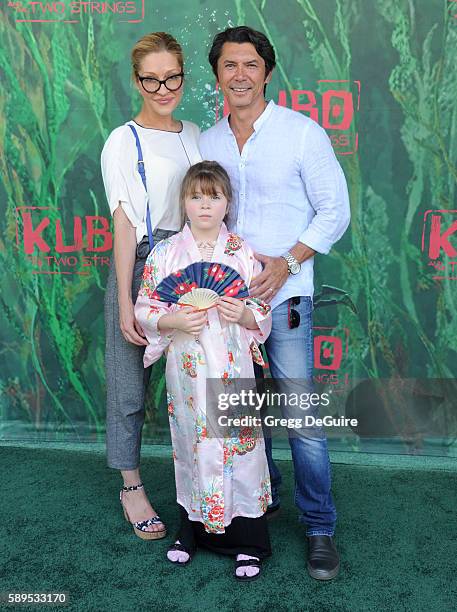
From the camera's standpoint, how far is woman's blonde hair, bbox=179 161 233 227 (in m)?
2.28

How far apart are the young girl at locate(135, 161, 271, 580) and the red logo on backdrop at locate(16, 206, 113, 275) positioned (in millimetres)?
1129

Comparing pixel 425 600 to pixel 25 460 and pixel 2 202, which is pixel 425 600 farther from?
pixel 2 202

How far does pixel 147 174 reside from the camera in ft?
7.91

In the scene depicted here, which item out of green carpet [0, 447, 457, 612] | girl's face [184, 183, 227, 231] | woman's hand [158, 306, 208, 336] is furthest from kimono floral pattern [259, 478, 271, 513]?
girl's face [184, 183, 227, 231]

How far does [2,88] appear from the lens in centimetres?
338

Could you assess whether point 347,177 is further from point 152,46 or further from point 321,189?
point 152,46

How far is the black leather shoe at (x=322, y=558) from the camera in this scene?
2361 mm

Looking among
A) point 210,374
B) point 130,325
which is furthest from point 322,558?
point 130,325

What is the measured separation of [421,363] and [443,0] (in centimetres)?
161

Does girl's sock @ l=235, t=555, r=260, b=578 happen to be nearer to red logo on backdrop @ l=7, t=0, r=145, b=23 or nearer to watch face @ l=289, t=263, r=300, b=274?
watch face @ l=289, t=263, r=300, b=274

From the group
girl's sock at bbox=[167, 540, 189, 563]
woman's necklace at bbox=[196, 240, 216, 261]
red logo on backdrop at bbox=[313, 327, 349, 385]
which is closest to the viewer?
woman's necklace at bbox=[196, 240, 216, 261]

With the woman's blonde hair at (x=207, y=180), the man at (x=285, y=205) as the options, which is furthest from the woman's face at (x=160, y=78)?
the woman's blonde hair at (x=207, y=180)

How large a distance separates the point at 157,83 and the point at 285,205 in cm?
59

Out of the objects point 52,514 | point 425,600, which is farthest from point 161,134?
point 425,600
